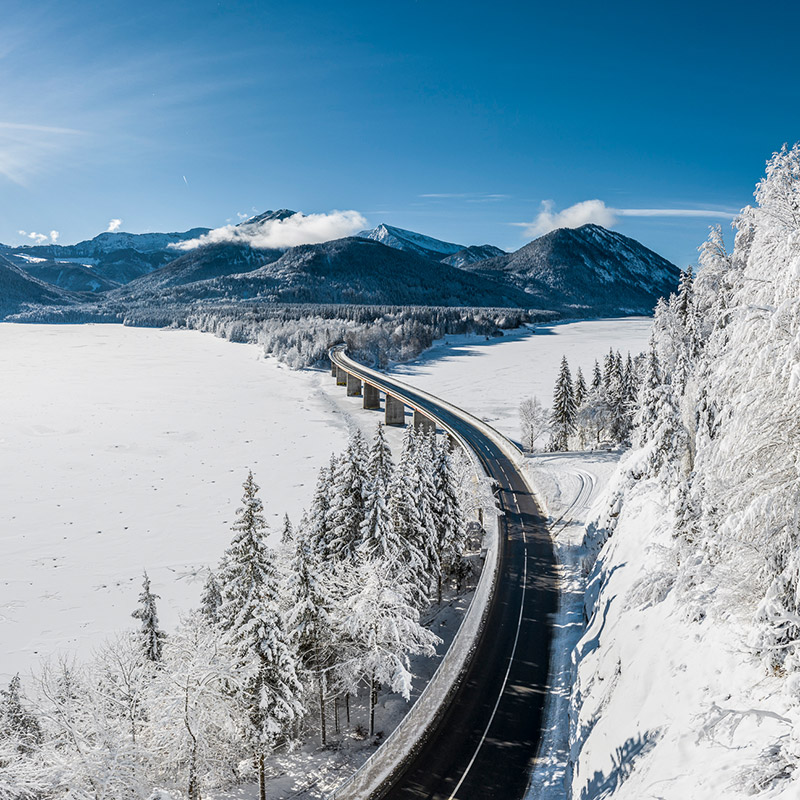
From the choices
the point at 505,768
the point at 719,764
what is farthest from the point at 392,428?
the point at 719,764

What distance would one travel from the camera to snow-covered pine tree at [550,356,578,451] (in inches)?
2837

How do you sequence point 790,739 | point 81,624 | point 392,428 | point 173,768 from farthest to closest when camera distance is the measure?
point 392,428 → point 81,624 → point 173,768 → point 790,739

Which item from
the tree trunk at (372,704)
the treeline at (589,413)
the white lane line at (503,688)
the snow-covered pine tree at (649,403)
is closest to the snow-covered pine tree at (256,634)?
the tree trunk at (372,704)

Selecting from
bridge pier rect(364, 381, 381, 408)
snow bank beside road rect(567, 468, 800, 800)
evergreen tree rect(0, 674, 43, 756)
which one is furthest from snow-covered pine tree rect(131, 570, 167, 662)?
bridge pier rect(364, 381, 381, 408)

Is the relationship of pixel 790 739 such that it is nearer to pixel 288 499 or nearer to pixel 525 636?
pixel 525 636

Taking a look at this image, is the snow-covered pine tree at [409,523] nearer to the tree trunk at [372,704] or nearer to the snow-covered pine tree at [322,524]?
the snow-covered pine tree at [322,524]

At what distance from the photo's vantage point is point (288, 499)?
51.6m

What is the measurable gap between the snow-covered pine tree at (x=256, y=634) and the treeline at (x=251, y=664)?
2.2 inches

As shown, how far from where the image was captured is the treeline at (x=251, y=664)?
16.2 m

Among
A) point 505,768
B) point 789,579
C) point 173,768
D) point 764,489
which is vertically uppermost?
point 764,489

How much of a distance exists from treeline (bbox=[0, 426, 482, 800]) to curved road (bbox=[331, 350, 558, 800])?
2.94m

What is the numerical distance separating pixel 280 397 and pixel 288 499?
54.8m

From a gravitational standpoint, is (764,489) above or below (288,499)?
above

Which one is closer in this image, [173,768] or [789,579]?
[789,579]
